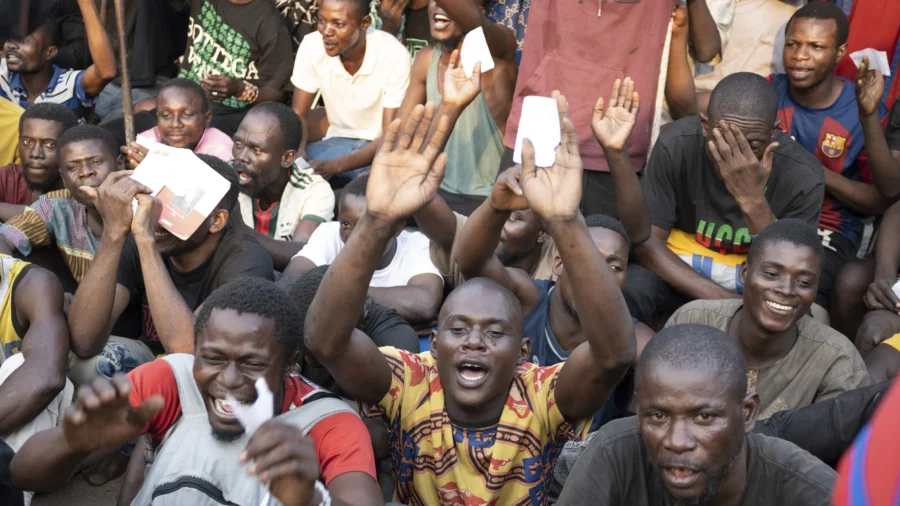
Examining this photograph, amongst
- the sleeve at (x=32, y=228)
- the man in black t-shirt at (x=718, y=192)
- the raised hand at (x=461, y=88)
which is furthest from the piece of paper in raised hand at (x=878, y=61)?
the sleeve at (x=32, y=228)

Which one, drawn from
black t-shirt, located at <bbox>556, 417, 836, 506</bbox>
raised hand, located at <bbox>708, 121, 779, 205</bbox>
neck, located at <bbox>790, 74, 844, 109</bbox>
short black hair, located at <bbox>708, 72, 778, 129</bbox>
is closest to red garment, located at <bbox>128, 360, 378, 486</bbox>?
black t-shirt, located at <bbox>556, 417, 836, 506</bbox>

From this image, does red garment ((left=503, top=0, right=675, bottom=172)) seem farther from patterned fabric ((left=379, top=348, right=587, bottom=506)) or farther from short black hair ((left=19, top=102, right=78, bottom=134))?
short black hair ((left=19, top=102, right=78, bottom=134))

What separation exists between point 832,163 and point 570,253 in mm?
2907

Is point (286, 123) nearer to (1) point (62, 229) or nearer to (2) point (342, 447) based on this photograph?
(1) point (62, 229)

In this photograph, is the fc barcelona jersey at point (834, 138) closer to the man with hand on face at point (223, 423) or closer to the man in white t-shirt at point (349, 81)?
the man in white t-shirt at point (349, 81)

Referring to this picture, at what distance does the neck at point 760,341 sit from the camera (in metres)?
4.04

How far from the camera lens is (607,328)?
3.10 metres

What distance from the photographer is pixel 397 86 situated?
6.48 m

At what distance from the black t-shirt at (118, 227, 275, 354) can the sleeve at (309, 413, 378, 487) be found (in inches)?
54.4

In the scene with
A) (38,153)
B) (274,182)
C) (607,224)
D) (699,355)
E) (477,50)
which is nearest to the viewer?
(699,355)

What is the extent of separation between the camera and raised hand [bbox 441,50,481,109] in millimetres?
3445

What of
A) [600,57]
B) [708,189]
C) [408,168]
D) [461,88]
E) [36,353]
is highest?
[461,88]

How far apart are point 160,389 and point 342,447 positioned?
0.61 metres

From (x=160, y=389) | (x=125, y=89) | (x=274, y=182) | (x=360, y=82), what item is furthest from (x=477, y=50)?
(x=125, y=89)
